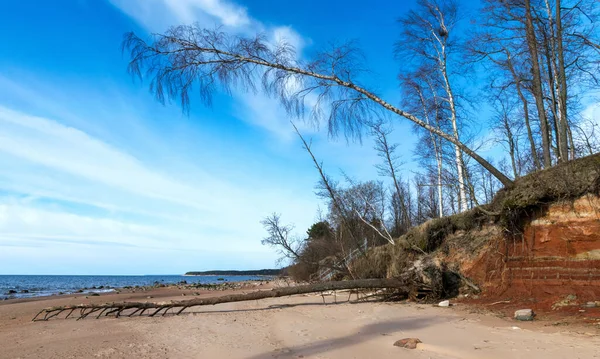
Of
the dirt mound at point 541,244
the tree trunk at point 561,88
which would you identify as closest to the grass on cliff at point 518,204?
the dirt mound at point 541,244

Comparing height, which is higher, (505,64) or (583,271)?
(505,64)

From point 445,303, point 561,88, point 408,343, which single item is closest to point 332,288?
point 445,303

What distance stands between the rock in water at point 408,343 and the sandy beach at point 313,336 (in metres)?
0.12

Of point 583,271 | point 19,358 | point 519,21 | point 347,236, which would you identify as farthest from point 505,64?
point 347,236

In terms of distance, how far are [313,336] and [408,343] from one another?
199 cm

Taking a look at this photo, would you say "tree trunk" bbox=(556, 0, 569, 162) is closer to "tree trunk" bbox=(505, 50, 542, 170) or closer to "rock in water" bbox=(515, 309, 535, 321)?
"tree trunk" bbox=(505, 50, 542, 170)

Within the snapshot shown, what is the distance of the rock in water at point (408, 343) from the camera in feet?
19.4

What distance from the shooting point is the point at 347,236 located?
88.5 ft

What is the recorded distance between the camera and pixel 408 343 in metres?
5.98

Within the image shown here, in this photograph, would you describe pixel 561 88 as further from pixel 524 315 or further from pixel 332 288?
pixel 332 288

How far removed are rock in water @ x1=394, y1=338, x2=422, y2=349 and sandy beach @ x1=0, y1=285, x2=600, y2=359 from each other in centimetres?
12

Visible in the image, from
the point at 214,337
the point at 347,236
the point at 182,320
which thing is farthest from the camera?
the point at 347,236

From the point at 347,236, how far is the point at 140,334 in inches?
789

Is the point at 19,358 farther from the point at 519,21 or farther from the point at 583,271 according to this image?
the point at 519,21
